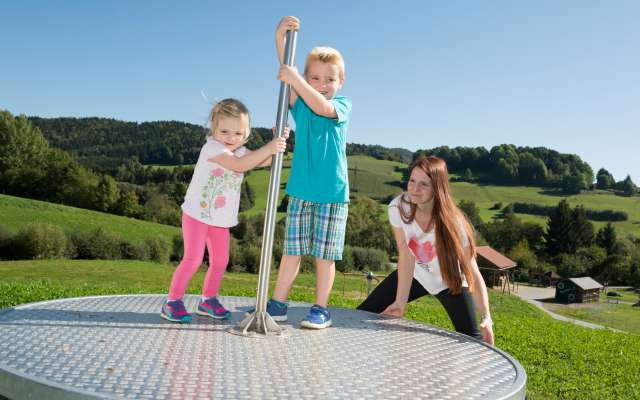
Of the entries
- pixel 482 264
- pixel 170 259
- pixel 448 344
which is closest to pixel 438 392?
pixel 448 344

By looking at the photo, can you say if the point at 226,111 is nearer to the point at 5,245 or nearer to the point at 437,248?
the point at 437,248

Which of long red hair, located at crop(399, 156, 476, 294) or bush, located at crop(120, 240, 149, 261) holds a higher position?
long red hair, located at crop(399, 156, 476, 294)

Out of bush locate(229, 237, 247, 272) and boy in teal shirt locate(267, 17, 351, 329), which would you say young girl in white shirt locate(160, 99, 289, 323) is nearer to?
boy in teal shirt locate(267, 17, 351, 329)

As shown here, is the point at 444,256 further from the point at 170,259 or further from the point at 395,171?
the point at 395,171

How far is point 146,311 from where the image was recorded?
364cm

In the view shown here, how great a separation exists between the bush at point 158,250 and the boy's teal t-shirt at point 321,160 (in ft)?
84.4

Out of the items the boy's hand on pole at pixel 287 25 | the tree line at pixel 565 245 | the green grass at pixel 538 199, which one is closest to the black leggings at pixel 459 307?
the boy's hand on pole at pixel 287 25

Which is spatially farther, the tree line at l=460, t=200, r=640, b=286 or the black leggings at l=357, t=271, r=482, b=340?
the tree line at l=460, t=200, r=640, b=286

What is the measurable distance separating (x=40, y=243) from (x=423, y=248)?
2468cm

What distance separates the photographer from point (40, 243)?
983 inches

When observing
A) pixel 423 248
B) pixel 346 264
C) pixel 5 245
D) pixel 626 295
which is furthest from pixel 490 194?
pixel 423 248

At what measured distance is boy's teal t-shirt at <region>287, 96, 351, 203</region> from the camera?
349cm

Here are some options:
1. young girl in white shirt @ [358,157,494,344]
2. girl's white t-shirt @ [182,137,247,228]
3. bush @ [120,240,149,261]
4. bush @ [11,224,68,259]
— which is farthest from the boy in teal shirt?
bush @ [120,240,149,261]

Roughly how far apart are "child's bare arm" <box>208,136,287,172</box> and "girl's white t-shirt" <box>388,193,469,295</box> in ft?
4.09
